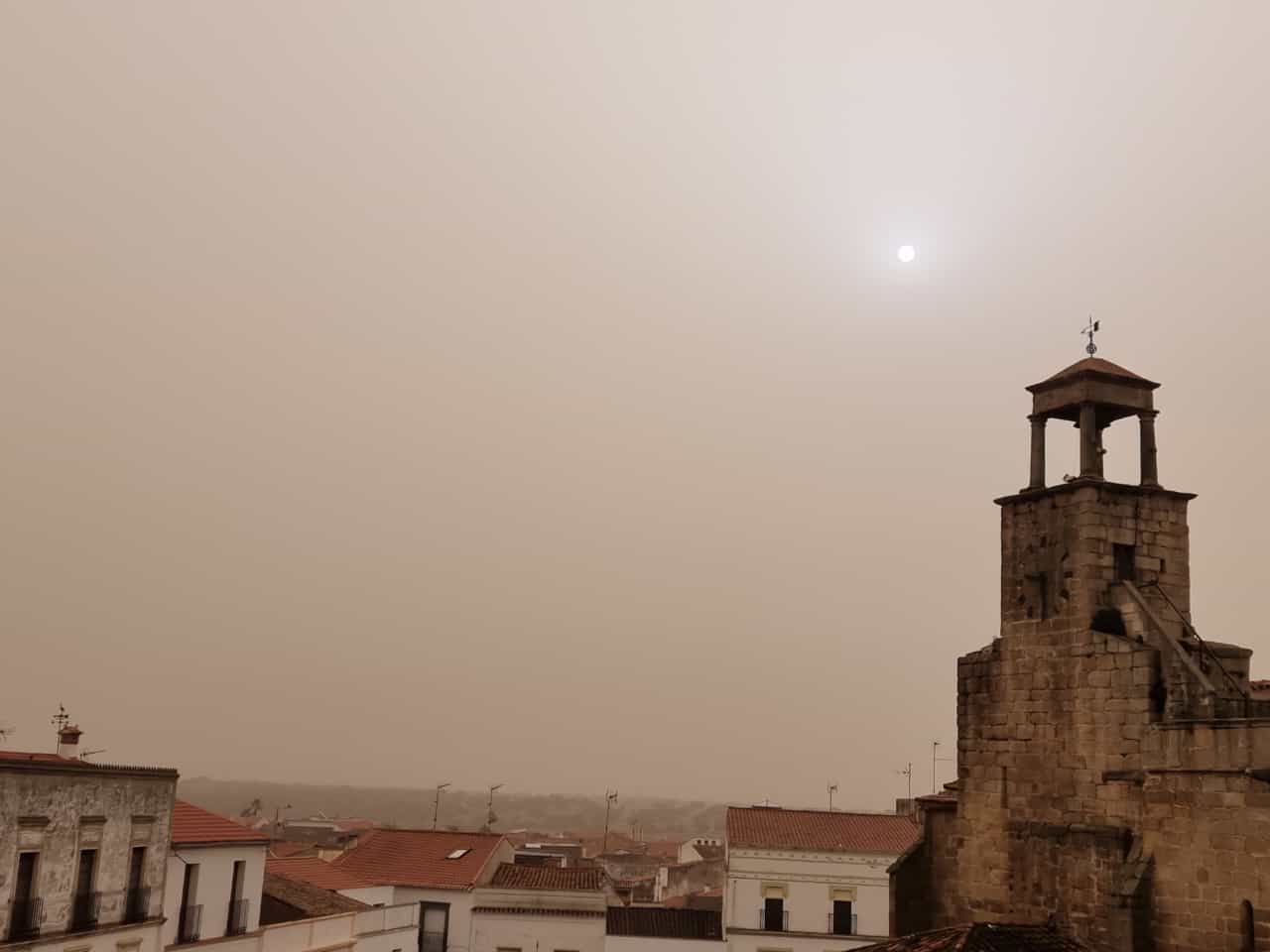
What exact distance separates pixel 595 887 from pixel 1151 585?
28258 mm

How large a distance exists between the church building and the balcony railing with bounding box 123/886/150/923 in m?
15.7

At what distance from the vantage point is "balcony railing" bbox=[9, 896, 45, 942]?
21.8 m

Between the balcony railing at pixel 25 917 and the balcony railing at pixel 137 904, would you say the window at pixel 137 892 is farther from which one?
the balcony railing at pixel 25 917

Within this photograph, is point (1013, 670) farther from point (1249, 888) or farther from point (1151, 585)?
point (1249, 888)

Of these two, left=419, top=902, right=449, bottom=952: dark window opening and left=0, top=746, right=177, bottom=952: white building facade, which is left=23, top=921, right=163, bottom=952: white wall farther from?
left=419, top=902, right=449, bottom=952: dark window opening

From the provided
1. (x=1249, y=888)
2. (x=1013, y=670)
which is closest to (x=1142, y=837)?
(x=1249, y=888)

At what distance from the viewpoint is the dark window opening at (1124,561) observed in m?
17.4

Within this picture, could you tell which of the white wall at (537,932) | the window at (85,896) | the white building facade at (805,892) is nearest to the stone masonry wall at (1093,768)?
the window at (85,896)

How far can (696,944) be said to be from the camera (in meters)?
40.8

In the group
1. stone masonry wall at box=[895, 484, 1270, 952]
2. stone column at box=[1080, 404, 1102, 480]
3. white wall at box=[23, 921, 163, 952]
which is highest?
stone column at box=[1080, 404, 1102, 480]

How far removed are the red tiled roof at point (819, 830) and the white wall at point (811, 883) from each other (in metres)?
0.37

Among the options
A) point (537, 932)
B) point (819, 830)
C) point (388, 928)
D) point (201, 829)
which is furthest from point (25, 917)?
point (819, 830)

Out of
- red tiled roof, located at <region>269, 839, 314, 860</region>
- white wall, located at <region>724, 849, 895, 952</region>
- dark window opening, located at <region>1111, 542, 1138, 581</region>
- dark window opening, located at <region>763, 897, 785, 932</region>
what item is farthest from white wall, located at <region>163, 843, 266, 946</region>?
red tiled roof, located at <region>269, 839, 314, 860</region>

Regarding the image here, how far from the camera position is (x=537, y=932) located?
1592 inches
